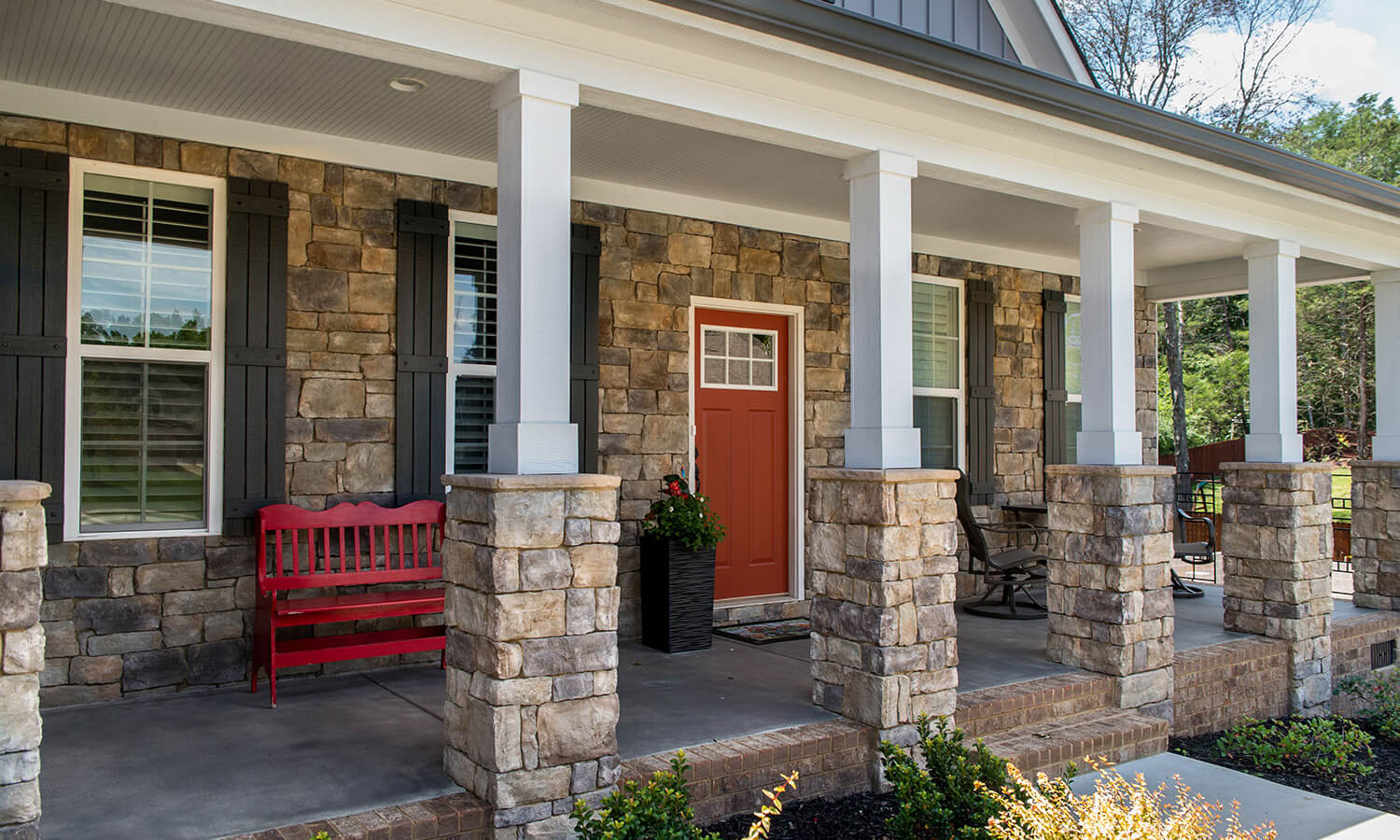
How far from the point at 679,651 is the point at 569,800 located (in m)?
2.27

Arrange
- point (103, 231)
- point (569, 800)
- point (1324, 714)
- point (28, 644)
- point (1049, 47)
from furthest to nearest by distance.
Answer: point (1049, 47) < point (1324, 714) < point (103, 231) < point (569, 800) < point (28, 644)

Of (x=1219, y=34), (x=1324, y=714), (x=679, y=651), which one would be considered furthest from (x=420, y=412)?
(x=1219, y=34)

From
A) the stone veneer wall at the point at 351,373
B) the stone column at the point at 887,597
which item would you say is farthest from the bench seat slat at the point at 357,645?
the stone column at the point at 887,597

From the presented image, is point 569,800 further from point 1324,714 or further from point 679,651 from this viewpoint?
point 1324,714

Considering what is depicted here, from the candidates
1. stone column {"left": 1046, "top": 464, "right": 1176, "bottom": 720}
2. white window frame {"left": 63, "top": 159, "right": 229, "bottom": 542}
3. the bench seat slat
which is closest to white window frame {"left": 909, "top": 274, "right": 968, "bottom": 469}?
stone column {"left": 1046, "top": 464, "right": 1176, "bottom": 720}

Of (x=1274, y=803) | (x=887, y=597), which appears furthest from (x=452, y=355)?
(x=1274, y=803)

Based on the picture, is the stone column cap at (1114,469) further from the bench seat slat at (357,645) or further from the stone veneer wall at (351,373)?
the bench seat slat at (357,645)

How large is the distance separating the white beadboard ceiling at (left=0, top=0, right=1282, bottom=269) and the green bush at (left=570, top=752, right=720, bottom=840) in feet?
9.83

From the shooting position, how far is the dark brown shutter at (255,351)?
4.63 m

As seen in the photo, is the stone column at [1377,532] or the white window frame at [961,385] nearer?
the stone column at [1377,532]

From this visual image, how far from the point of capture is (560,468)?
338 centimetres

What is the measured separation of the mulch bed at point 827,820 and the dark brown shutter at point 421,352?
2502mm

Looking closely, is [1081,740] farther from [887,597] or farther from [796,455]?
[796,455]

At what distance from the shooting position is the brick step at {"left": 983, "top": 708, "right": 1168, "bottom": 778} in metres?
4.34
